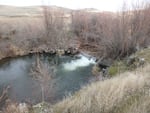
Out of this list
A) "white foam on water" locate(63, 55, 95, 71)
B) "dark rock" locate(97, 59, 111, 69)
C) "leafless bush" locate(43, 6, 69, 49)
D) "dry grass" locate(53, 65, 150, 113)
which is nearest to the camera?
"dry grass" locate(53, 65, 150, 113)

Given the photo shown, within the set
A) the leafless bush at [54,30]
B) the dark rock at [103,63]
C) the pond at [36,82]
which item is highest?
the leafless bush at [54,30]

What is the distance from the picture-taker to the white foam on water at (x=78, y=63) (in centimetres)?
2005

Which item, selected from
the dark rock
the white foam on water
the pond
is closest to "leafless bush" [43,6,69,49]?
the pond

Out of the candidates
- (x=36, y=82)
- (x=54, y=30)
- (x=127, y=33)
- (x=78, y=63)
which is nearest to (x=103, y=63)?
(x=78, y=63)

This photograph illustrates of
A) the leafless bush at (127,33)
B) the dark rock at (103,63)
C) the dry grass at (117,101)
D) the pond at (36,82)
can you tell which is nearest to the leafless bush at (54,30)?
the pond at (36,82)

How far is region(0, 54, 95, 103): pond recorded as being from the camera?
45.3 ft

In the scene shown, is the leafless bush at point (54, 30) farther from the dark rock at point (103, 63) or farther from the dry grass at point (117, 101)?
the dry grass at point (117, 101)

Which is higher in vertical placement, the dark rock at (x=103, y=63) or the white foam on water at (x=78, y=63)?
the dark rock at (x=103, y=63)

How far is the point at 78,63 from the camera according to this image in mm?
21672

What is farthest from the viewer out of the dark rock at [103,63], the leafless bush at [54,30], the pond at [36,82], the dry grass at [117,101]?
the leafless bush at [54,30]

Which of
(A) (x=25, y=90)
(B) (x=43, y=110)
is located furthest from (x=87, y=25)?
(B) (x=43, y=110)

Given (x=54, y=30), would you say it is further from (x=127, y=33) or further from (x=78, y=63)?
(x=127, y=33)

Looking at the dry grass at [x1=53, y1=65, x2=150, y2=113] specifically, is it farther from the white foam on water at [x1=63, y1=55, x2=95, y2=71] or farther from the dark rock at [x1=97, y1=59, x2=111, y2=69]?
the dark rock at [x1=97, y1=59, x2=111, y2=69]

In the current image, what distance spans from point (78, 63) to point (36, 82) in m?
6.86
